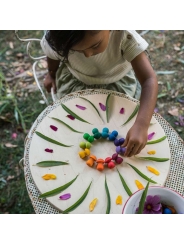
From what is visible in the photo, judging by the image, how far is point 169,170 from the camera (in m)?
0.84

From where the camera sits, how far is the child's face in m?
0.76

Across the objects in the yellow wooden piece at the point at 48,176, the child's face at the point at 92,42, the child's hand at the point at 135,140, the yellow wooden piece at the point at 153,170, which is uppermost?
the child's face at the point at 92,42

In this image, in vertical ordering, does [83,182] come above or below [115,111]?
below

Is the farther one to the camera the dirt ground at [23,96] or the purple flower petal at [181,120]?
the purple flower petal at [181,120]

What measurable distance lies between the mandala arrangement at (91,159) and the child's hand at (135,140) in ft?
0.08

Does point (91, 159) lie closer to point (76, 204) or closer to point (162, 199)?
point (76, 204)

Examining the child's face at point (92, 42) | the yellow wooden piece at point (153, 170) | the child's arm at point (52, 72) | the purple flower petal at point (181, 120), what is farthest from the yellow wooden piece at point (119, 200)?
the purple flower petal at point (181, 120)

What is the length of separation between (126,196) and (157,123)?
27cm

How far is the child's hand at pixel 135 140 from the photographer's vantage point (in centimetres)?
83

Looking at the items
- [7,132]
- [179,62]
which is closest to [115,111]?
[7,132]

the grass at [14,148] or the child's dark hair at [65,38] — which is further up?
the child's dark hair at [65,38]

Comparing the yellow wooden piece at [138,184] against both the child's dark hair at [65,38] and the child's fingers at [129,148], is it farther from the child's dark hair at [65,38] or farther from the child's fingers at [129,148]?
the child's dark hair at [65,38]

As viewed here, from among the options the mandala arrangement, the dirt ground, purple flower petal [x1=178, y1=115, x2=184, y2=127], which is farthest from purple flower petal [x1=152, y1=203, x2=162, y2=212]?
purple flower petal [x1=178, y1=115, x2=184, y2=127]
